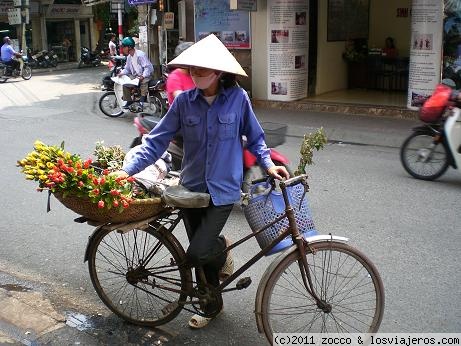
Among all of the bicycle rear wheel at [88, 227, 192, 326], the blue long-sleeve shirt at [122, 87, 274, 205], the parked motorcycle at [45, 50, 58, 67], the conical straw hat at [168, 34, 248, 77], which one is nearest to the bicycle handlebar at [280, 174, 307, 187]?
the blue long-sleeve shirt at [122, 87, 274, 205]

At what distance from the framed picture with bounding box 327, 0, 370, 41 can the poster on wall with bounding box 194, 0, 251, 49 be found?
6.98 ft

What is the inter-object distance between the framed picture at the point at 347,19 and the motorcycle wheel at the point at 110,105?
5413mm

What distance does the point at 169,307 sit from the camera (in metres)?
3.39

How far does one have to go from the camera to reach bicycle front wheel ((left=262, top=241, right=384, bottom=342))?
2.93m

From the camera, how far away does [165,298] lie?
11.4ft

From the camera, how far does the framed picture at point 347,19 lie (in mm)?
13812

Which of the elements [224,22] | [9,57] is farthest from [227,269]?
[9,57]

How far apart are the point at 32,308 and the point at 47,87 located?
56.3ft

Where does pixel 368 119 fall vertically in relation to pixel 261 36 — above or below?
below

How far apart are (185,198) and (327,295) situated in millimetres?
978

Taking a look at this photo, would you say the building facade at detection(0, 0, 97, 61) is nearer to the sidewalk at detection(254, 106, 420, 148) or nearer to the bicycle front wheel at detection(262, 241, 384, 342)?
the sidewalk at detection(254, 106, 420, 148)

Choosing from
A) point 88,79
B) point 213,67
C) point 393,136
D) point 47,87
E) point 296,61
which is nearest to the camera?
point 213,67

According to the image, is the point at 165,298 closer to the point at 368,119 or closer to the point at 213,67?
the point at 213,67

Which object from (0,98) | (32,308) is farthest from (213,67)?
(0,98)
